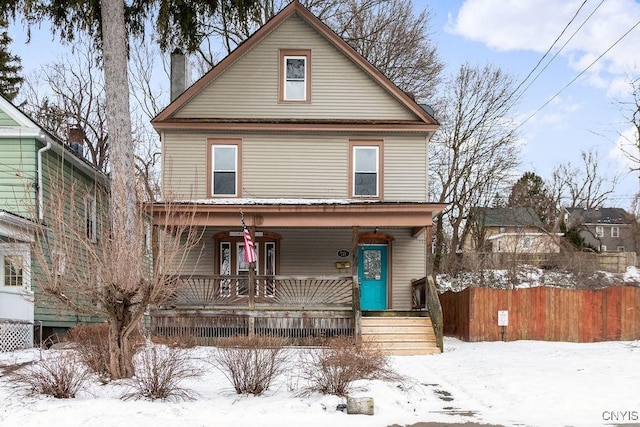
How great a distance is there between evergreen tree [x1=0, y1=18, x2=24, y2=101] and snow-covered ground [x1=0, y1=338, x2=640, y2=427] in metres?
27.2

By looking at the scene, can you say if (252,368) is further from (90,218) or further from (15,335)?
(90,218)

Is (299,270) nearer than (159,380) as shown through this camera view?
No

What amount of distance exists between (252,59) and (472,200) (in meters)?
20.5

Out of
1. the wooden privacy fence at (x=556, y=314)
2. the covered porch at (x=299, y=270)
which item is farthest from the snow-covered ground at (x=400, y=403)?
the wooden privacy fence at (x=556, y=314)

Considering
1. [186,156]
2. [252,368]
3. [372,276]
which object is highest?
[186,156]

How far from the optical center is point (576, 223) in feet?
149

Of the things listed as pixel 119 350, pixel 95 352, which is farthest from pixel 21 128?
pixel 119 350

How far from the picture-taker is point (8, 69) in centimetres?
3309

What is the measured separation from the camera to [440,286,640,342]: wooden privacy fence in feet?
57.5

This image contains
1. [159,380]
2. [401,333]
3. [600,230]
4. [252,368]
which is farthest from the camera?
[600,230]

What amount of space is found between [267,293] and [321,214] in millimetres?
3079

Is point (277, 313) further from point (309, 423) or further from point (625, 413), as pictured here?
point (625, 413)

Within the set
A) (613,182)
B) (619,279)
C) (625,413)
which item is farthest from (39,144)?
(613,182)

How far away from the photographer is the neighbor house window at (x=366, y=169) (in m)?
18.7
